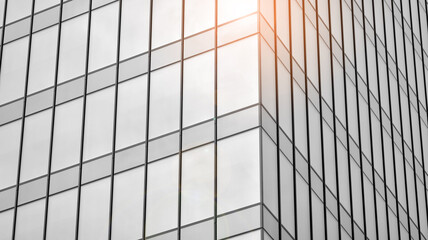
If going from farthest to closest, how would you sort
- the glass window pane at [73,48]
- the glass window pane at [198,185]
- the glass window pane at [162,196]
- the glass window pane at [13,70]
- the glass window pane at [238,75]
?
the glass window pane at [13,70] → the glass window pane at [73,48] → the glass window pane at [238,75] → the glass window pane at [162,196] → the glass window pane at [198,185]

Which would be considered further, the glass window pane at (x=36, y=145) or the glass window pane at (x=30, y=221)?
the glass window pane at (x=36, y=145)

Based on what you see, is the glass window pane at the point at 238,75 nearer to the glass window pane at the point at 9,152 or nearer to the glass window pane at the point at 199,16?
the glass window pane at the point at 199,16

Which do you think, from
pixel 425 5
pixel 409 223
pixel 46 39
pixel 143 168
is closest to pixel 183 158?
pixel 143 168

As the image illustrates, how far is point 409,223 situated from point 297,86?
10.2 meters

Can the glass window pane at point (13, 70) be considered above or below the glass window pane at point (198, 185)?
above

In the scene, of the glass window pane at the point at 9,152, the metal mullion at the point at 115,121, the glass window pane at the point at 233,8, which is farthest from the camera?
the glass window pane at the point at 9,152

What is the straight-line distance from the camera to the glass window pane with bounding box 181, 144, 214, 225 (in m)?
31.2

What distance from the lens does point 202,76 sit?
110 feet

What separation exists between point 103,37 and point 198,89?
16.7 ft

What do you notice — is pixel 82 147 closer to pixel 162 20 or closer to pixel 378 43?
pixel 162 20

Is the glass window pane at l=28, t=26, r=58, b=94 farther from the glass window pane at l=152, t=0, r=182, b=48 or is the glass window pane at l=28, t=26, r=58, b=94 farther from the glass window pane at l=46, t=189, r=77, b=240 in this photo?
the glass window pane at l=46, t=189, r=77, b=240

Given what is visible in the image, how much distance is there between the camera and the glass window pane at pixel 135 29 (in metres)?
35.6

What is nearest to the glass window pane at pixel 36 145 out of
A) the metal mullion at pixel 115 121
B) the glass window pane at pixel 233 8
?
the metal mullion at pixel 115 121

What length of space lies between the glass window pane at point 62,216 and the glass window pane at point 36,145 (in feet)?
4.47
